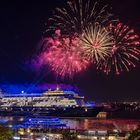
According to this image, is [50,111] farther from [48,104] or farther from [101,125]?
[101,125]

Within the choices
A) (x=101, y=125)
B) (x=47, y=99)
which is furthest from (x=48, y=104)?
(x=101, y=125)

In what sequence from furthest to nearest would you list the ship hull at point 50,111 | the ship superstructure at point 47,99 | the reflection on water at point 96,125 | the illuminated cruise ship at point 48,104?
the ship superstructure at point 47,99 → the illuminated cruise ship at point 48,104 → the ship hull at point 50,111 → the reflection on water at point 96,125

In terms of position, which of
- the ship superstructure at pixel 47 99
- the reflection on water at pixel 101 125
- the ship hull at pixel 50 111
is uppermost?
the ship superstructure at pixel 47 99

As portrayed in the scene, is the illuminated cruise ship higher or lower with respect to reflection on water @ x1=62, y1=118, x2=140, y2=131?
higher

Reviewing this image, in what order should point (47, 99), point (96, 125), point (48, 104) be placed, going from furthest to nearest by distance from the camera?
point (47, 99) → point (48, 104) → point (96, 125)

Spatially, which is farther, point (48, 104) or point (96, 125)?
point (48, 104)

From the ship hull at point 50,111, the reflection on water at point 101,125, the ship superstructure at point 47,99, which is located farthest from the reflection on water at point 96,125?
the ship superstructure at point 47,99

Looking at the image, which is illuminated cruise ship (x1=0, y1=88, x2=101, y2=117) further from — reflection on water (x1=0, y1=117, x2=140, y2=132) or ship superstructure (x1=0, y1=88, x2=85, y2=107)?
reflection on water (x1=0, y1=117, x2=140, y2=132)

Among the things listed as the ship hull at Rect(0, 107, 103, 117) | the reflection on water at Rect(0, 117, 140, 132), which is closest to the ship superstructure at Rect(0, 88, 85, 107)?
the ship hull at Rect(0, 107, 103, 117)

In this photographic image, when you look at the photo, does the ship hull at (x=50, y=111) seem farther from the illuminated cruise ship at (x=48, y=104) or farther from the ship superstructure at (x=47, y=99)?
the ship superstructure at (x=47, y=99)
